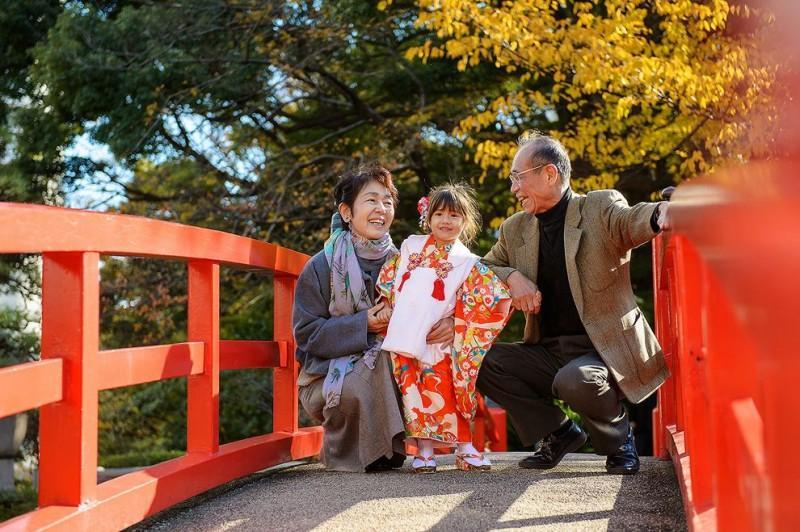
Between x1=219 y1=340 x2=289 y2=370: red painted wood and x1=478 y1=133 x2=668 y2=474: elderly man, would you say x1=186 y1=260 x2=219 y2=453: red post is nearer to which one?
x1=219 y1=340 x2=289 y2=370: red painted wood

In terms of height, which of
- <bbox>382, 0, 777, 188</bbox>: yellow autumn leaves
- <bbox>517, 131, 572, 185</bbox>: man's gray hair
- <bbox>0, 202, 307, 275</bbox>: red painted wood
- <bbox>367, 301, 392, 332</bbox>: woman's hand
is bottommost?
<bbox>367, 301, 392, 332</bbox>: woman's hand

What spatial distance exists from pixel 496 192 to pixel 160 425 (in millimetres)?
5797

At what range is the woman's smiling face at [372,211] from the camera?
425cm

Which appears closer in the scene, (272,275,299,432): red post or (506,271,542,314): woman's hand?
(506,271,542,314): woman's hand

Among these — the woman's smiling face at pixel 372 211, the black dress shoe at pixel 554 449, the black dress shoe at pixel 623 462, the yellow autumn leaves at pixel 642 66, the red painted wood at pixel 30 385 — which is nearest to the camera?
the red painted wood at pixel 30 385

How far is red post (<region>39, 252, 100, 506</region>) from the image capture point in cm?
256

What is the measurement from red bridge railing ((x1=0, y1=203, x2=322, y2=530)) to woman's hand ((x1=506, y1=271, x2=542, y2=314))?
1110 millimetres

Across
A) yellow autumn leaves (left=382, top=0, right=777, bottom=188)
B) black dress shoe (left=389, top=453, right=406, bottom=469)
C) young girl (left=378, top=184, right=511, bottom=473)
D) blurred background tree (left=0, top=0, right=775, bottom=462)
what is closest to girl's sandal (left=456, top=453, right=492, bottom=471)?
young girl (left=378, top=184, right=511, bottom=473)

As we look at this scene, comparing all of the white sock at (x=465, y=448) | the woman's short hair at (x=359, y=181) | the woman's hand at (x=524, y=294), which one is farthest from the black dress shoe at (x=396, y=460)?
the woman's short hair at (x=359, y=181)

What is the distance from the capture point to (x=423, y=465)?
390 centimetres

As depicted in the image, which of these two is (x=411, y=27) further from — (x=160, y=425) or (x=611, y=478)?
(x=611, y=478)

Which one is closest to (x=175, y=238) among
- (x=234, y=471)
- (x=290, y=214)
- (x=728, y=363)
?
(x=234, y=471)

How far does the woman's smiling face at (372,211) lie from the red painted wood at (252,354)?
0.65m

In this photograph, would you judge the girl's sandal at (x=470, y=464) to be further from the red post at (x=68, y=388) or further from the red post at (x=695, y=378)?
the red post at (x=68, y=388)
